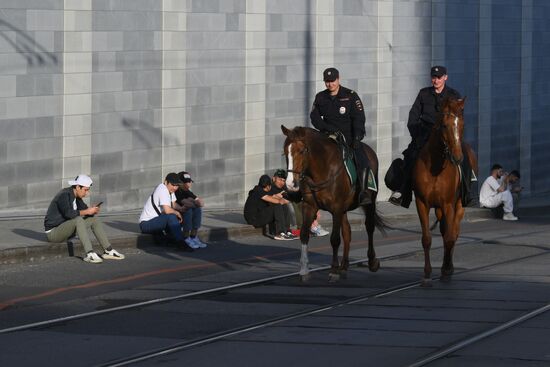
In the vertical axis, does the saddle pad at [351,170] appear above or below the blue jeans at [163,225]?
above

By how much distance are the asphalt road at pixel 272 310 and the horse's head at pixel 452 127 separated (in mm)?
1587

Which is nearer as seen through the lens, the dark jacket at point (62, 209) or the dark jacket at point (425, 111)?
the dark jacket at point (425, 111)

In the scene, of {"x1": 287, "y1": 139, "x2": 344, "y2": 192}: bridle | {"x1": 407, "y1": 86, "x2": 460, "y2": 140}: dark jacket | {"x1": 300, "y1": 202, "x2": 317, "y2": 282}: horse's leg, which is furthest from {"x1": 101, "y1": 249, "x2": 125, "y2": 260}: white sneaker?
{"x1": 407, "y1": 86, "x2": 460, "y2": 140}: dark jacket

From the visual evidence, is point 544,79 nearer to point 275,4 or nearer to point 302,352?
point 275,4

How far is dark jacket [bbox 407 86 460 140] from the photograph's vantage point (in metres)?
17.9

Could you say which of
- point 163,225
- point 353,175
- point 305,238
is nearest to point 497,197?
point 163,225

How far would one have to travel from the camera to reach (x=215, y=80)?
1164 inches

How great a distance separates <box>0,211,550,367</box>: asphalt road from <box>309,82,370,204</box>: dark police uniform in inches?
57.0

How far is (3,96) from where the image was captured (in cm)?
2403

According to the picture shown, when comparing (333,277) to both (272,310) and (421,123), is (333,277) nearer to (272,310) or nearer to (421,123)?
(421,123)

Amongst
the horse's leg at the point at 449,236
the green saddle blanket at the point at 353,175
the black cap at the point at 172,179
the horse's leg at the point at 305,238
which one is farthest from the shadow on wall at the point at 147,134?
the horse's leg at the point at 449,236

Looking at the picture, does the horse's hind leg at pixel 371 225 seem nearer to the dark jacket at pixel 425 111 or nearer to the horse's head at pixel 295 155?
the dark jacket at pixel 425 111

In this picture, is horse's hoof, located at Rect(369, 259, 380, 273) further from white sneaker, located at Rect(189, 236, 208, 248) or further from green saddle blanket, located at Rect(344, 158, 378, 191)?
white sneaker, located at Rect(189, 236, 208, 248)

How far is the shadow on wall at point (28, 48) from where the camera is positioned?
2406 cm
